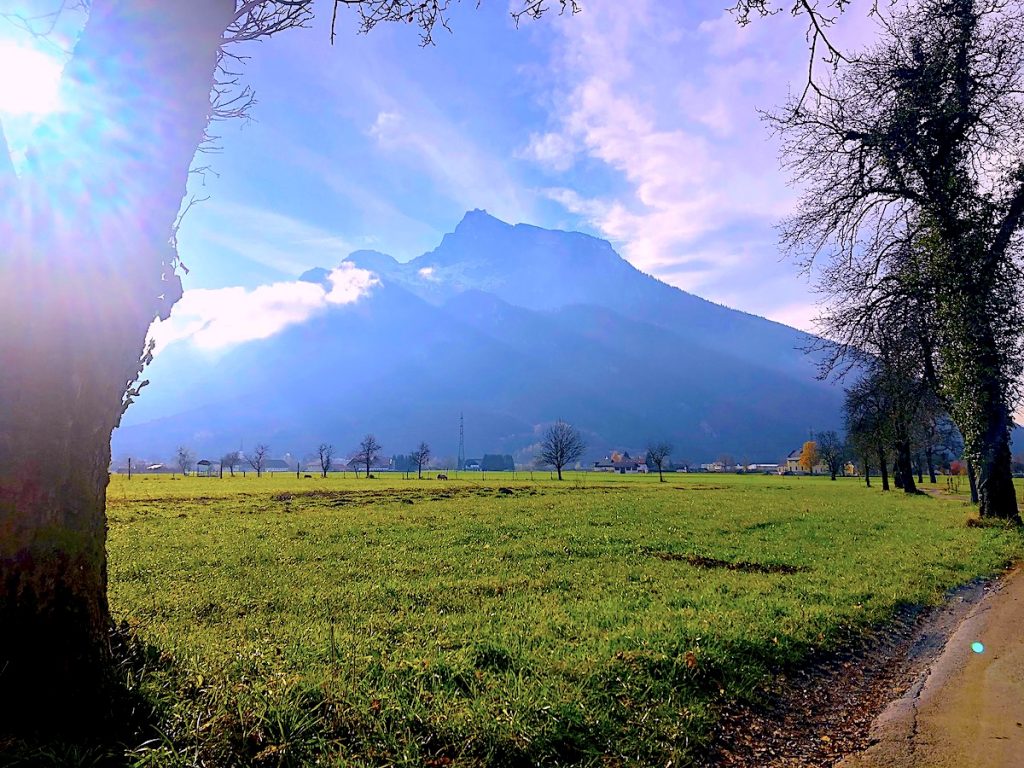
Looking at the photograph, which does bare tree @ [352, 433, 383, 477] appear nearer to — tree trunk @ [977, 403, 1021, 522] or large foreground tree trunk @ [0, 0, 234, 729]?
tree trunk @ [977, 403, 1021, 522]

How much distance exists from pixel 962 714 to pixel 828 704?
0.98 m

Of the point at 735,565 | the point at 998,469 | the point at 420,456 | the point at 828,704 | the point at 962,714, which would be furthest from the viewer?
the point at 420,456

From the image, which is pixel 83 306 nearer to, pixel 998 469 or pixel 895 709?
pixel 895 709

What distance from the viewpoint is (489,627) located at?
22.3 feet

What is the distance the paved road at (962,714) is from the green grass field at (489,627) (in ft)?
3.38

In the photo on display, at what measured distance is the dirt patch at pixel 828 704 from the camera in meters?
4.11

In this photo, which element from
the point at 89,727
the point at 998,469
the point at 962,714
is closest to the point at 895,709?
the point at 962,714

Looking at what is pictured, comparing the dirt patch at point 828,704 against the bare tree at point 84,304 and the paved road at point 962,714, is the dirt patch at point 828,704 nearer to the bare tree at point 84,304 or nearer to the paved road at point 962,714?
the paved road at point 962,714

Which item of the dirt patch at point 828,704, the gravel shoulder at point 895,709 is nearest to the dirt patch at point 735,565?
the dirt patch at point 828,704

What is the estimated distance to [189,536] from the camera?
55.4ft

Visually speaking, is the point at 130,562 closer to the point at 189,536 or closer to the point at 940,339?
the point at 189,536

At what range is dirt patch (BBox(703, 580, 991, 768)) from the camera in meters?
4.11

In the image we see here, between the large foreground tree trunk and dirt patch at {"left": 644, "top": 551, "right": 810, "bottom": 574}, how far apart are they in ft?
35.0

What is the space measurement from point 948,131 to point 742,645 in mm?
17863
